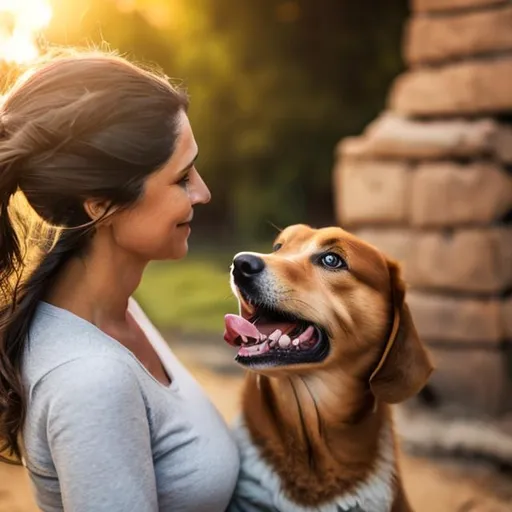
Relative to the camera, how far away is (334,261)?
250 centimetres

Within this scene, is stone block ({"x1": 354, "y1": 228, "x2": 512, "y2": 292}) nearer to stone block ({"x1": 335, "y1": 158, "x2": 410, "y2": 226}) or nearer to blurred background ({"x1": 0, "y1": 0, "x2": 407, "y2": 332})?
stone block ({"x1": 335, "y1": 158, "x2": 410, "y2": 226})

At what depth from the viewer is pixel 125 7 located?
34.1 ft

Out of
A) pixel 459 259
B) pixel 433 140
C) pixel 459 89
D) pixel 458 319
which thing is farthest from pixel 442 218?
pixel 459 89

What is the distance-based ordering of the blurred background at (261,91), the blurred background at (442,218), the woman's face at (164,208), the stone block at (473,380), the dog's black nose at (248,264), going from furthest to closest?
the blurred background at (261,91) → the stone block at (473,380) → the blurred background at (442,218) → the dog's black nose at (248,264) → the woman's face at (164,208)

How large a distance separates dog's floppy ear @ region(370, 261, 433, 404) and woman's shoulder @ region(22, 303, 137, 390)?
0.84m

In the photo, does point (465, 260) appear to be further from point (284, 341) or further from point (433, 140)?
point (284, 341)

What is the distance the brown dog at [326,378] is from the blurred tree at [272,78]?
25.9 ft

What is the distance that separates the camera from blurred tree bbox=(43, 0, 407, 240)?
10.1 metres

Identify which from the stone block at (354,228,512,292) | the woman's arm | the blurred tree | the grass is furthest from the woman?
the blurred tree

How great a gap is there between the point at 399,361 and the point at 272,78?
338 inches

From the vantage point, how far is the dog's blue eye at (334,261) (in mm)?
2492

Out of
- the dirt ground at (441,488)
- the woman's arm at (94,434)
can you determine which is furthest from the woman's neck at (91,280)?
the dirt ground at (441,488)

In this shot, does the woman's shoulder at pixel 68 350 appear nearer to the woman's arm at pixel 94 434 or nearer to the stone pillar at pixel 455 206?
the woman's arm at pixel 94 434

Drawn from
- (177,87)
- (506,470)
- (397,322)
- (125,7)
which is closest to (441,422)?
(506,470)
